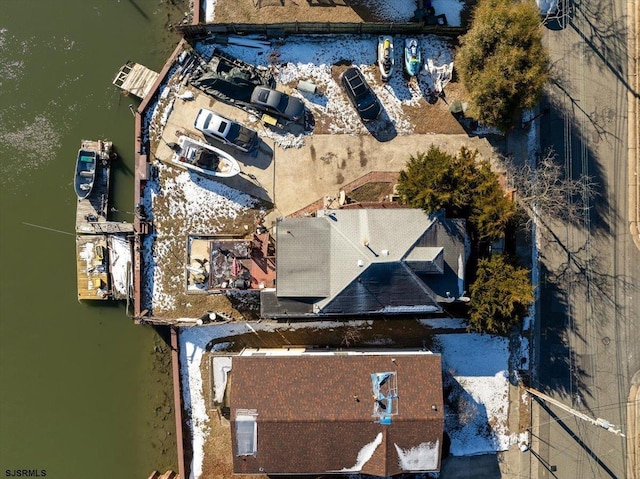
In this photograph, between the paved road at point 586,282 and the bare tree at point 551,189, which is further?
the paved road at point 586,282

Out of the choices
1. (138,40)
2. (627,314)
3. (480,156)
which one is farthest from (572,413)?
(138,40)

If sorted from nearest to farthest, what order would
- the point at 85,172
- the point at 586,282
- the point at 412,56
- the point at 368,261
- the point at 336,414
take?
1. the point at 368,261
2. the point at 336,414
3. the point at 412,56
4. the point at 85,172
5. the point at 586,282

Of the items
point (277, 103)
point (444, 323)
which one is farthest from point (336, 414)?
point (277, 103)

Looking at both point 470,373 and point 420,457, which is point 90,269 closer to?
point 420,457

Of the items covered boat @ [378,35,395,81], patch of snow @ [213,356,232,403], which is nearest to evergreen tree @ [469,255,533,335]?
covered boat @ [378,35,395,81]

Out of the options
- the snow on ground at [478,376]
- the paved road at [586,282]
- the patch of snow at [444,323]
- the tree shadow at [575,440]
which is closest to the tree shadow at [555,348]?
the paved road at [586,282]

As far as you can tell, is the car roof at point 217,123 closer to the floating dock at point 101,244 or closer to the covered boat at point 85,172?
the floating dock at point 101,244
